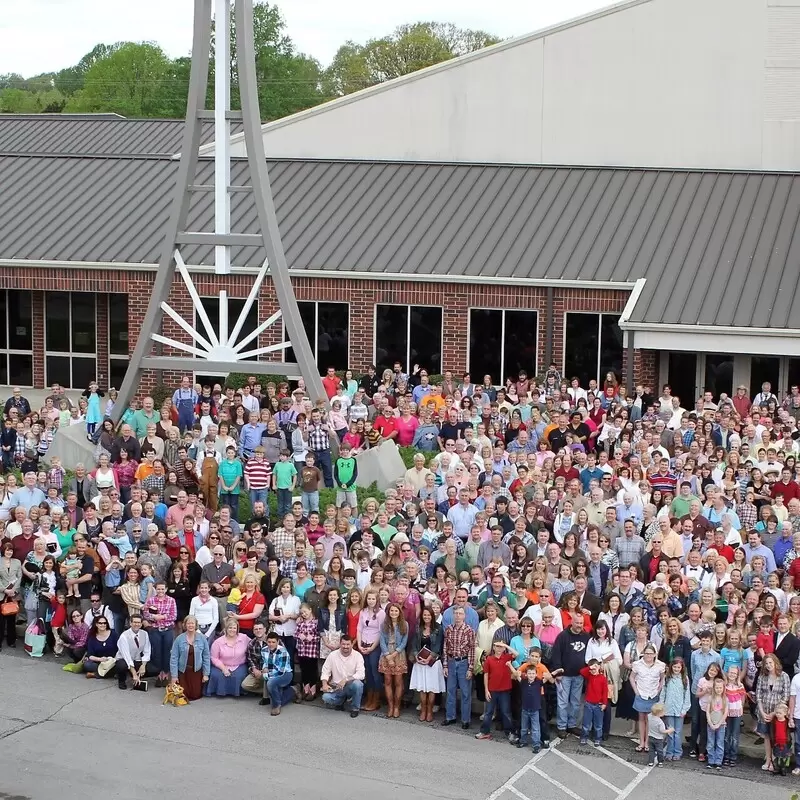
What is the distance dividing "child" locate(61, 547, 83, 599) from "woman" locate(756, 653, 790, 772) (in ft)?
23.1

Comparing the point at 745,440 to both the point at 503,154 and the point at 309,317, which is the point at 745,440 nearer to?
the point at 309,317

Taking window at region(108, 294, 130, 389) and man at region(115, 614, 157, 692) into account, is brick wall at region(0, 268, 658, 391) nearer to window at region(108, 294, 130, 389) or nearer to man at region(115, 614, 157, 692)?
window at region(108, 294, 130, 389)

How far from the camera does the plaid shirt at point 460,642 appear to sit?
47.0ft

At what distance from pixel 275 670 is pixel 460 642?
1867 mm

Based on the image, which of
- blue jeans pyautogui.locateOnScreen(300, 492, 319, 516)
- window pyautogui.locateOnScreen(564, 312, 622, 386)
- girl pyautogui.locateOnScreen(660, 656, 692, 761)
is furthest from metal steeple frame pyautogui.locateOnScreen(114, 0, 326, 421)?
girl pyautogui.locateOnScreen(660, 656, 692, 761)

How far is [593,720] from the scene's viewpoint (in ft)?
45.9

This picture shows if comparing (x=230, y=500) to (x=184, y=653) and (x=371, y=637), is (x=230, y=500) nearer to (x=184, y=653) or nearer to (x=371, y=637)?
(x=184, y=653)

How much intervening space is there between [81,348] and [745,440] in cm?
1623

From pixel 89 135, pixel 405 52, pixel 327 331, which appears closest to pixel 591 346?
pixel 327 331

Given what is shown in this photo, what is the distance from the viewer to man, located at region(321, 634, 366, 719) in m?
14.6

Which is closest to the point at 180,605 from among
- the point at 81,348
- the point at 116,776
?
the point at 116,776

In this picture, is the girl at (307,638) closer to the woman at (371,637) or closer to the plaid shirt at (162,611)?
the woman at (371,637)

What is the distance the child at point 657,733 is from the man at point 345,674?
110 inches

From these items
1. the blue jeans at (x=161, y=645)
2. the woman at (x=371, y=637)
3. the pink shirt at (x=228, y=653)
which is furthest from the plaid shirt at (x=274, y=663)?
the blue jeans at (x=161, y=645)
